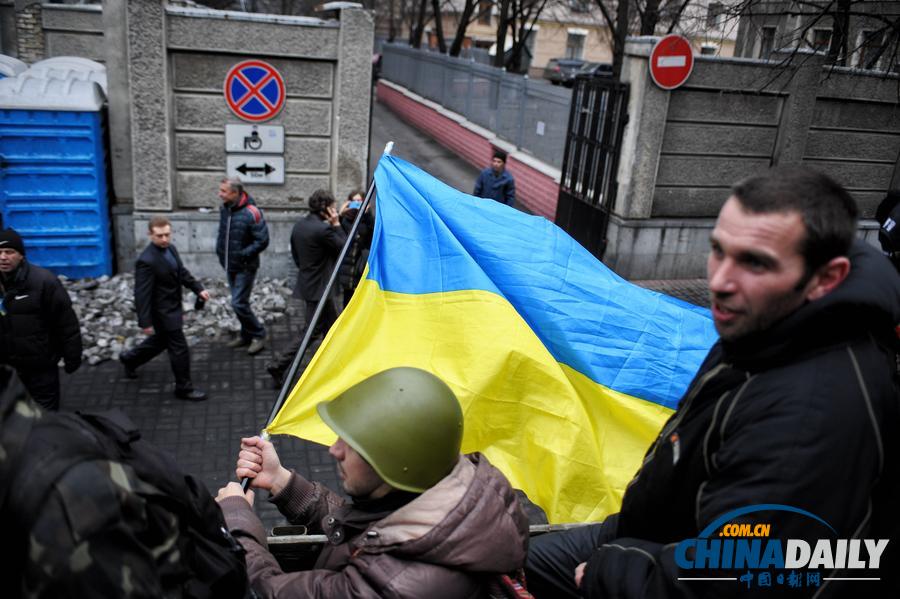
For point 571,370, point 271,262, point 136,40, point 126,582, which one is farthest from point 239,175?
point 126,582

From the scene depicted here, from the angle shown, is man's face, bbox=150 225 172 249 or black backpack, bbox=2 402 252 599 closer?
black backpack, bbox=2 402 252 599

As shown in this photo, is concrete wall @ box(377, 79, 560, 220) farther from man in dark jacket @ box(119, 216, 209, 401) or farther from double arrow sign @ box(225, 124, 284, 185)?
man in dark jacket @ box(119, 216, 209, 401)

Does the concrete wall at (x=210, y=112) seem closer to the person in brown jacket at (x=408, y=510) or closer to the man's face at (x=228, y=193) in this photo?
the man's face at (x=228, y=193)

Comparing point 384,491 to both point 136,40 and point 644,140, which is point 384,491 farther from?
point 644,140

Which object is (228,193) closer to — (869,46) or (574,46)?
(869,46)

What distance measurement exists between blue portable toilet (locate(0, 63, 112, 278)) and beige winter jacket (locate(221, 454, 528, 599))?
8055mm

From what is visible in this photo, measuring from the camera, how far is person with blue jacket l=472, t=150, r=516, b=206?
35.6ft

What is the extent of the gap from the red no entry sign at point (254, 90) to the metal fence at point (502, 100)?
5.22 metres

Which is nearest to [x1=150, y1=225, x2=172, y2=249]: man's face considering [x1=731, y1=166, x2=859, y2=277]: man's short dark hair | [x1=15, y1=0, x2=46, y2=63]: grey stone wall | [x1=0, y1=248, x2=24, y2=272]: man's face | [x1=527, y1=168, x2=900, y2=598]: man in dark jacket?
[x1=0, y1=248, x2=24, y2=272]: man's face

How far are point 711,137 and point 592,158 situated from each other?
5.72 feet

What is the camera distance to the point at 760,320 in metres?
1.89

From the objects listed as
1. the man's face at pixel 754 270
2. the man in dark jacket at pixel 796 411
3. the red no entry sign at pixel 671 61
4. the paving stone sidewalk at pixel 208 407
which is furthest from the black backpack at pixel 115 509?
the red no entry sign at pixel 671 61

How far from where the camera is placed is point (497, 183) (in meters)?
10.9

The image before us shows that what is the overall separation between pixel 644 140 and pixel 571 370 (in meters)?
7.67
